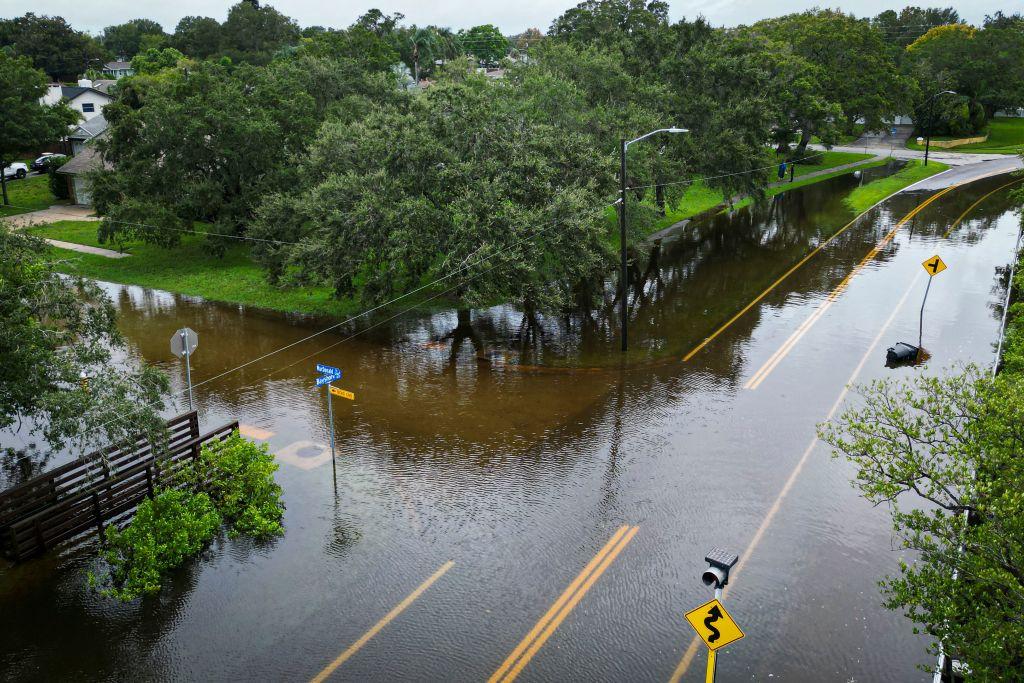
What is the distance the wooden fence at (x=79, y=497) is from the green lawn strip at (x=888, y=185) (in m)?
43.1

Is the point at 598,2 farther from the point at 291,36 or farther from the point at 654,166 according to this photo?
the point at 291,36

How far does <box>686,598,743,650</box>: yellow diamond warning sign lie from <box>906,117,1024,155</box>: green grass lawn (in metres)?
72.1

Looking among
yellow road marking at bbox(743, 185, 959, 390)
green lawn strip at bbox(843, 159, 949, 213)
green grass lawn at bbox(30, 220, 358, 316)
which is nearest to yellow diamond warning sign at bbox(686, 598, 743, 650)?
yellow road marking at bbox(743, 185, 959, 390)

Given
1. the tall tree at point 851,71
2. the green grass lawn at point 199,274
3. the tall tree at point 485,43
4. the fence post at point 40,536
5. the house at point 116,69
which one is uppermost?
the tall tree at point 485,43

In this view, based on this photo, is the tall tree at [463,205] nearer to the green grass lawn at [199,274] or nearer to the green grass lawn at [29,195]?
the green grass lawn at [199,274]

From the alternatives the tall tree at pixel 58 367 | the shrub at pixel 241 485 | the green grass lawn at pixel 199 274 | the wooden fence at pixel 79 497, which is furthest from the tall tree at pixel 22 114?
the shrub at pixel 241 485

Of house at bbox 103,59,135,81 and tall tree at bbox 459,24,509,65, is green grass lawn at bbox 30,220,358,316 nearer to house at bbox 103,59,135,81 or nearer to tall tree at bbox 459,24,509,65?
house at bbox 103,59,135,81

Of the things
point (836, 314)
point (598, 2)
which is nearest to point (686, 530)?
point (836, 314)

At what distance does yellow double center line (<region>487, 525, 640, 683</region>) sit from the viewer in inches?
438

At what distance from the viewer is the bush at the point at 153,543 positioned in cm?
1271

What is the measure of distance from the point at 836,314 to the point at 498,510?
17399mm

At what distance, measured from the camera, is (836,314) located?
90.2ft

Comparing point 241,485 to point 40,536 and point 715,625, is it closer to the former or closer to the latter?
point 40,536

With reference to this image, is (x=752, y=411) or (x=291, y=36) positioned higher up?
(x=291, y=36)
